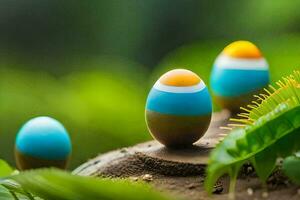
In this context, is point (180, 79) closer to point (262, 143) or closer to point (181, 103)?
point (181, 103)

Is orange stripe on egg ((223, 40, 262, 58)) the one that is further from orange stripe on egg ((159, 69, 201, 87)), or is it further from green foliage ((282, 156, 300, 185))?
green foliage ((282, 156, 300, 185))

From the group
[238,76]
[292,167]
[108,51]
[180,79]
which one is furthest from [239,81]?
[108,51]

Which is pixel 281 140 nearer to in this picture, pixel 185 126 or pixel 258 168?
pixel 258 168

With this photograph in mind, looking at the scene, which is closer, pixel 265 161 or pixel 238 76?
pixel 265 161

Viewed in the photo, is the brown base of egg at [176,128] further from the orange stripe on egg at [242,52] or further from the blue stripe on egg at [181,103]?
the orange stripe on egg at [242,52]

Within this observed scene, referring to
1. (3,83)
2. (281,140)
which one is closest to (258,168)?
(281,140)

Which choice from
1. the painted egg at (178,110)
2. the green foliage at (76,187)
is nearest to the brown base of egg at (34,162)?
the painted egg at (178,110)

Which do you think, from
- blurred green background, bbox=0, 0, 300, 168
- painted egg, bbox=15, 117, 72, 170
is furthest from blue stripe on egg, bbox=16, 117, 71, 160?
blurred green background, bbox=0, 0, 300, 168
